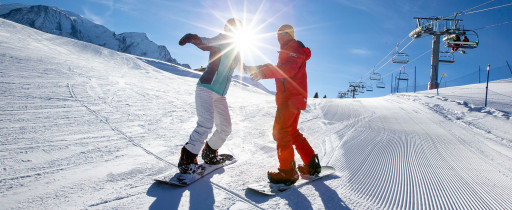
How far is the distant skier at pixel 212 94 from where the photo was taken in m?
2.56

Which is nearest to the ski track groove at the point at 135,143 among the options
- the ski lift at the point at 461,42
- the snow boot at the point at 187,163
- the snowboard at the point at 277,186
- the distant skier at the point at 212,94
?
the snowboard at the point at 277,186

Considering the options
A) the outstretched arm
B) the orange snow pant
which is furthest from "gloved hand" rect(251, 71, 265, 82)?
the outstretched arm

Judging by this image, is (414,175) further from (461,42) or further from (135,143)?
(461,42)

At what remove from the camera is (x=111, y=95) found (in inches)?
269

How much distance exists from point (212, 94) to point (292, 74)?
87 cm

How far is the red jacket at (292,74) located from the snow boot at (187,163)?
104 cm

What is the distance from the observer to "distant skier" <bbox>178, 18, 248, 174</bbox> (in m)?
2.56

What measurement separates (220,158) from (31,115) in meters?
3.38

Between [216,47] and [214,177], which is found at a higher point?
[216,47]

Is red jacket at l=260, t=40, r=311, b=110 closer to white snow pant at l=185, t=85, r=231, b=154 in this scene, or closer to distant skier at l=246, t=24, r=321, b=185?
distant skier at l=246, t=24, r=321, b=185

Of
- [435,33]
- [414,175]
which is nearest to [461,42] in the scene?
[435,33]

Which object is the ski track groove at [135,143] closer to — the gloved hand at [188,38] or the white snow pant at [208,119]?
the white snow pant at [208,119]

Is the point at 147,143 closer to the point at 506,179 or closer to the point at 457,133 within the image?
the point at 506,179

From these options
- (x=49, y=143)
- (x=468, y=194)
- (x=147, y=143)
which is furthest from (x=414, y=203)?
(x=49, y=143)
